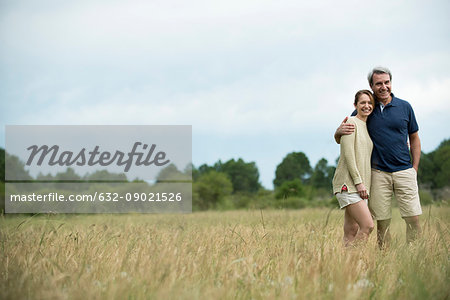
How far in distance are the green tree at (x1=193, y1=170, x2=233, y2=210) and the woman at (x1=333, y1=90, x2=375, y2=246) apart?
96.7 feet

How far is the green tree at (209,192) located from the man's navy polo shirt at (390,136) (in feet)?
96.5

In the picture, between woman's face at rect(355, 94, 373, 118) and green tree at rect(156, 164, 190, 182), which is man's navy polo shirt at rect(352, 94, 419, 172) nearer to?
woman's face at rect(355, 94, 373, 118)

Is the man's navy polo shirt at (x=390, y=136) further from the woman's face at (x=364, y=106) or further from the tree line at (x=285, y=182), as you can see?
the tree line at (x=285, y=182)

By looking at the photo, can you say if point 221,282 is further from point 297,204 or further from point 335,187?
point 297,204

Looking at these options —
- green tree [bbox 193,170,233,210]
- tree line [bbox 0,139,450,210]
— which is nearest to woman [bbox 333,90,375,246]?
tree line [bbox 0,139,450,210]

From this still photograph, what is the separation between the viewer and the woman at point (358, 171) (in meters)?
4.20

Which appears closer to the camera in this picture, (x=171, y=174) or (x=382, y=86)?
(x=382, y=86)

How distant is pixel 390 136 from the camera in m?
4.41

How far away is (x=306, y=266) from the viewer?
10.2 feet

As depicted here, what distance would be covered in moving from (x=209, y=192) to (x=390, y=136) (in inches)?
1338

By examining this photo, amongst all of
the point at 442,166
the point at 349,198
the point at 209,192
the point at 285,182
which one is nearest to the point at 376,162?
the point at 349,198

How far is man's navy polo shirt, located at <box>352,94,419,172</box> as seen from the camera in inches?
174

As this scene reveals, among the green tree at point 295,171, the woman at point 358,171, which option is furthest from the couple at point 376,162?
the green tree at point 295,171

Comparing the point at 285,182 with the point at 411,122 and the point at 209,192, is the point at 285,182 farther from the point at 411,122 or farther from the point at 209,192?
the point at 411,122
